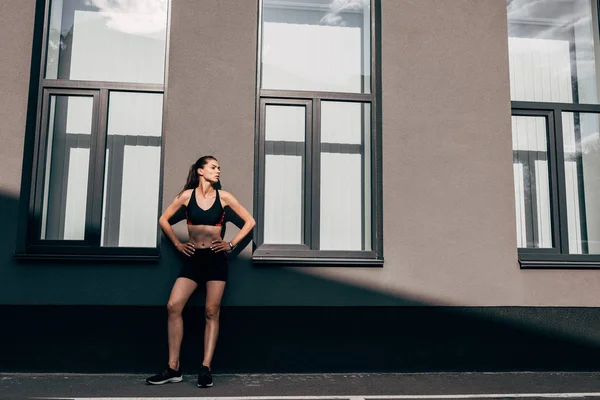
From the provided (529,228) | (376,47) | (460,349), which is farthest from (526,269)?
(376,47)

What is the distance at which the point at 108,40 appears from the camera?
5555 millimetres

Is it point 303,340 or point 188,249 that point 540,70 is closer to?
point 303,340

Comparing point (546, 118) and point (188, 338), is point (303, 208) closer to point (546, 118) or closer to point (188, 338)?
point (188, 338)

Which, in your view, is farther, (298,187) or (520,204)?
(520,204)

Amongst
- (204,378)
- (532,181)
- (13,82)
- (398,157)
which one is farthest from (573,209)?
(13,82)

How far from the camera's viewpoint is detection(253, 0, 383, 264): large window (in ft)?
17.9

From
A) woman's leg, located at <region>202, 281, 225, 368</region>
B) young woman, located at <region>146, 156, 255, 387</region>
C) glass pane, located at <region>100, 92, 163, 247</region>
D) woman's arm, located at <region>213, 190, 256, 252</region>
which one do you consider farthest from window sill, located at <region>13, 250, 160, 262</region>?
woman's arm, located at <region>213, 190, 256, 252</region>

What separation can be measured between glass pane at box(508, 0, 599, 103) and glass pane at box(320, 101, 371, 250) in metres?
1.88

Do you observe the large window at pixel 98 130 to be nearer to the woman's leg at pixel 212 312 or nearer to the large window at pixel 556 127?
the woman's leg at pixel 212 312

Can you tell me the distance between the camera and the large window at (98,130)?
5.25 metres

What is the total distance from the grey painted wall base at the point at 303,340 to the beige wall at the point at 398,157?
0.14 m

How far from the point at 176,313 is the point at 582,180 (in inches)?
185

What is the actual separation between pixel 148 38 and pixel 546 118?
4.55 meters

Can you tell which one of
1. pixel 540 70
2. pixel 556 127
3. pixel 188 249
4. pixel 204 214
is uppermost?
pixel 540 70
